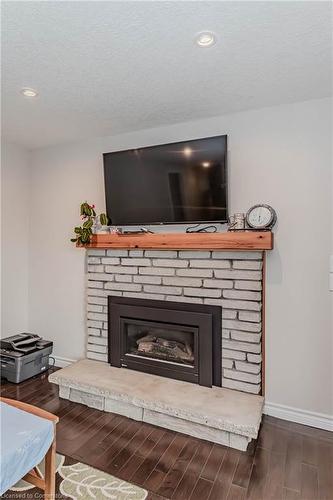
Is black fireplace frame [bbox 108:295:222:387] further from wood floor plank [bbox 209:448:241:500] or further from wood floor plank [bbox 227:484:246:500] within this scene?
wood floor plank [bbox 227:484:246:500]

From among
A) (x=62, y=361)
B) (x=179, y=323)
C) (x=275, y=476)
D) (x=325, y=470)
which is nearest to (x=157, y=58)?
(x=179, y=323)

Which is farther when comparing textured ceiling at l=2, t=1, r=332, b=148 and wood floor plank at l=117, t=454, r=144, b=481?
wood floor plank at l=117, t=454, r=144, b=481

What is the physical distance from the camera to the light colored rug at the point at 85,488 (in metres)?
1.68

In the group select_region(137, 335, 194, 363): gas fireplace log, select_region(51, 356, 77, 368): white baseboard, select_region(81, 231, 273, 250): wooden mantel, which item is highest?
select_region(81, 231, 273, 250): wooden mantel

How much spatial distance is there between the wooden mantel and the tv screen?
151 mm

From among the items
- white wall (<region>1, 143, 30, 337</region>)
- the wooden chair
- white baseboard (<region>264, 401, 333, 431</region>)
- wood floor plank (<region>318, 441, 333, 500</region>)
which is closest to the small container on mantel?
white baseboard (<region>264, 401, 333, 431</region>)

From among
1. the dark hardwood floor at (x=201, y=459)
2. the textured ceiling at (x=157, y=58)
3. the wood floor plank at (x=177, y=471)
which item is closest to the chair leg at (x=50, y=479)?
the dark hardwood floor at (x=201, y=459)

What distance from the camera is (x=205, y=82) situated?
2.13 meters

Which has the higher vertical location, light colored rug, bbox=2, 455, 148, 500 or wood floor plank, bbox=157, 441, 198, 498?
light colored rug, bbox=2, 455, 148, 500

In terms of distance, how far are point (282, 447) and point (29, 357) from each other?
8.11 ft

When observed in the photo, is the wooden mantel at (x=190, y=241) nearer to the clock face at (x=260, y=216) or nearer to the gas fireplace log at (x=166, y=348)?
the clock face at (x=260, y=216)

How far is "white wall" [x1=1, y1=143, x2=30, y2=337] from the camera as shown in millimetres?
3486

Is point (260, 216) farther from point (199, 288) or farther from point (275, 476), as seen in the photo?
point (275, 476)

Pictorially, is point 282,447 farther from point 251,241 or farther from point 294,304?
point 251,241
